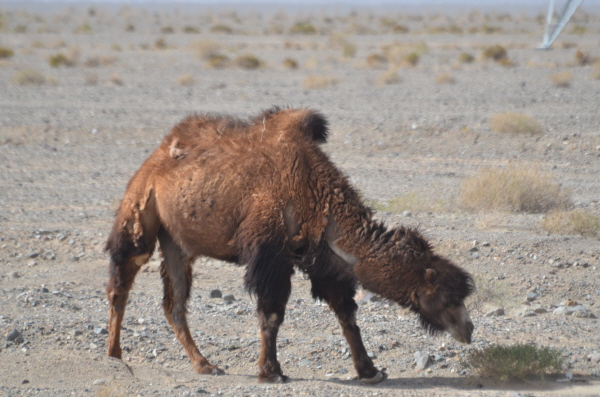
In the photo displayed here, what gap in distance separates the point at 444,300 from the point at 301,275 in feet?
16.3

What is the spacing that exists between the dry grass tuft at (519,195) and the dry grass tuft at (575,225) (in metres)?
1.49

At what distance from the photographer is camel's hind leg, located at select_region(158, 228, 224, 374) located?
739 centimetres

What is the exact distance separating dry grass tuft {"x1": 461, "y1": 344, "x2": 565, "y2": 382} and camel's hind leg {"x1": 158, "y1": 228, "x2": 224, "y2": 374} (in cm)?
254

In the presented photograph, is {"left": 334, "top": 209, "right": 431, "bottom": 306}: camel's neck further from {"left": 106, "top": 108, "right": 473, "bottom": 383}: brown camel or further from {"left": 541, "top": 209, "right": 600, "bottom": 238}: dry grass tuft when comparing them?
{"left": 541, "top": 209, "right": 600, "bottom": 238}: dry grass tuft

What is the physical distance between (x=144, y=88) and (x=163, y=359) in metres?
24.9

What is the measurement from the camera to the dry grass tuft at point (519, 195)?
13016 mm

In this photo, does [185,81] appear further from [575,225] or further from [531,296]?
[531,296]

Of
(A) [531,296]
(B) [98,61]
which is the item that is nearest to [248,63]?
(B) [98,61]

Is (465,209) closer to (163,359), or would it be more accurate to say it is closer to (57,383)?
(163,359)

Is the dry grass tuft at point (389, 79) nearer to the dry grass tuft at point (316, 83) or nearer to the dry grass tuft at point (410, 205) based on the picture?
the dry grass tuft at point (316, 83)

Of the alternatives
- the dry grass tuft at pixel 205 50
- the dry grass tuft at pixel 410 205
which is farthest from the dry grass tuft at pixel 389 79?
the dry grass tuft at pixel 410 205

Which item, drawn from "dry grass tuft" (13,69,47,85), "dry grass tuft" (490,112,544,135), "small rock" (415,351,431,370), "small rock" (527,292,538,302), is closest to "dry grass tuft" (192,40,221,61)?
"dry grass tuft" (13,69,47,85)

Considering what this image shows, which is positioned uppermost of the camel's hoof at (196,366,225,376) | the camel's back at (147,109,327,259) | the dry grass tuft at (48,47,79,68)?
the camel's back at (147,109,327,259)

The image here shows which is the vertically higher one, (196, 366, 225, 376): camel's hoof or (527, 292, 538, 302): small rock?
(527, 292, 538, 302): small rock
